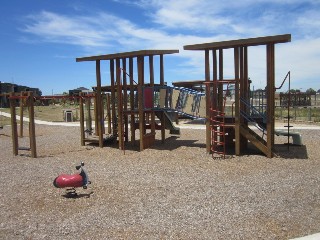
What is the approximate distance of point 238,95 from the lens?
11.1 meters

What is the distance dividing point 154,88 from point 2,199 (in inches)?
309

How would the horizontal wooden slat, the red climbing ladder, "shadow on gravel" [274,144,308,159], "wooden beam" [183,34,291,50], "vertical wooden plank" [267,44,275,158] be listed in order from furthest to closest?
the horizontal wooden slat → the red climbing ladder → "shadow on gravel" [274,144,308,159] → "vertical wooden plank" [267,44,275,158] → "wooden beam" [183,34,291,50]

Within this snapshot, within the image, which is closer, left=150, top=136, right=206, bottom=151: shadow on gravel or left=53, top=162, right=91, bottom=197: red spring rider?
left=53, top=162, right=91, bottom=197: red spring rider

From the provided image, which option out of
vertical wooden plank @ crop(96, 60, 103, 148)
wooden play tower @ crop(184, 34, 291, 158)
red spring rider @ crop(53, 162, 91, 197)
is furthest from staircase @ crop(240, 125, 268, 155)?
red spring rider @ crop(53, 162, 91, 197)

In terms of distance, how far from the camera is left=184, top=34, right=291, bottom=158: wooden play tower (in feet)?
35.9

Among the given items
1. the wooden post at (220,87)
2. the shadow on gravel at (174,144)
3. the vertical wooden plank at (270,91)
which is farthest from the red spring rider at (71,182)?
the wooden post at (220,87)

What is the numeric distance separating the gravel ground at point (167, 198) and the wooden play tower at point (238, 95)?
0.67 meters

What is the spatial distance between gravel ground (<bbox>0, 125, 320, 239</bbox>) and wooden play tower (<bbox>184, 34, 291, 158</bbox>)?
0.67 m

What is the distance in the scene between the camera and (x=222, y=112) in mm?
11945

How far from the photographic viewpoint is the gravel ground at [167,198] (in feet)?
17.1

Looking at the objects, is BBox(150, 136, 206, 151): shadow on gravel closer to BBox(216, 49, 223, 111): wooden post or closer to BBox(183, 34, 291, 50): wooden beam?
BBox(216, 49, 223, 111): wooden post

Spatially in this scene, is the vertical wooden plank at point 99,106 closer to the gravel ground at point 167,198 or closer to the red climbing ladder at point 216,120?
the gravel ground at point 167,198

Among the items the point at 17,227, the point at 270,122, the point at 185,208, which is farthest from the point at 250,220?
the point at 270,122

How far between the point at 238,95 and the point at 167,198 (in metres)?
5.49
